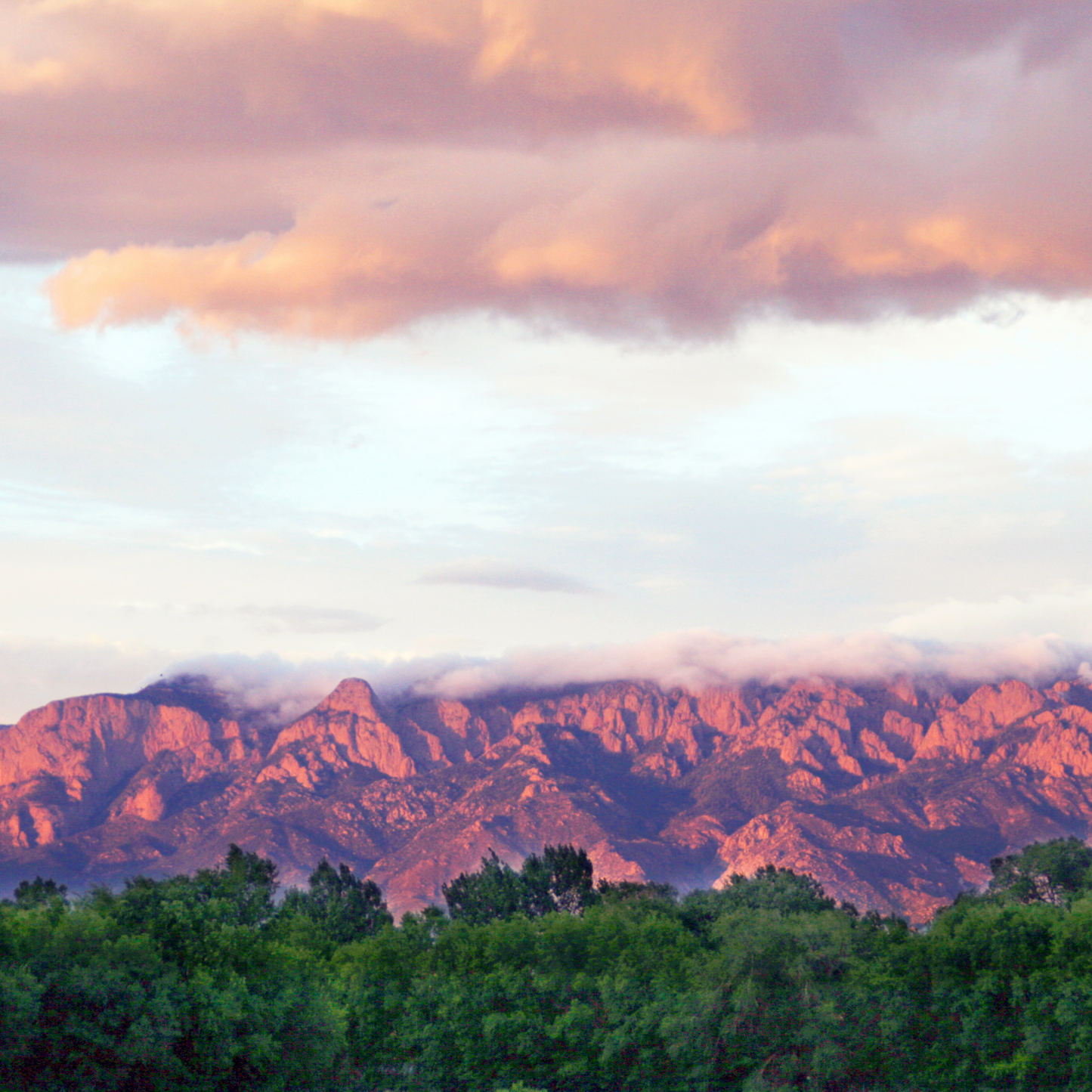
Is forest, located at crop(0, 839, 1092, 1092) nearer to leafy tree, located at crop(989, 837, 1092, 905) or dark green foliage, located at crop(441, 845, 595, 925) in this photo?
leafy tree, located at crop(989, 837, 1092, 905)

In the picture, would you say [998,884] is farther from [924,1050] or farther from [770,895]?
[924,1050]

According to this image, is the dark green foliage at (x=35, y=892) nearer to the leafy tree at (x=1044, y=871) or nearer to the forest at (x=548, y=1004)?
the forest at (x=548, y=1004)

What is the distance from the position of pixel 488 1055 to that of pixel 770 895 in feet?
243

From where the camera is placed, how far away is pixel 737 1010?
74438 mm

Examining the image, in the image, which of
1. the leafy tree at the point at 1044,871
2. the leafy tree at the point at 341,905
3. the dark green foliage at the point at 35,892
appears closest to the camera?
the dark green foliage at the point at 35,892

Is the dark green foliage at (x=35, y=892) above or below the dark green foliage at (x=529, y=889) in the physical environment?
above

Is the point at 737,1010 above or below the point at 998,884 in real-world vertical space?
above

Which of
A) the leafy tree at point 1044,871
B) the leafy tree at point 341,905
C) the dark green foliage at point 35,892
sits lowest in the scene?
the leafy tree at point 1044,871

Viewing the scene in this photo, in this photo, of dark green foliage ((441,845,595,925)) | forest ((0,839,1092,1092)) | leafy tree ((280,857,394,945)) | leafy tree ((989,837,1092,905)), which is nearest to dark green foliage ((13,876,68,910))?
leafy tree ((280,857,394,945))

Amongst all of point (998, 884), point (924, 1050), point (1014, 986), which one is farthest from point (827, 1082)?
point (998, 884)

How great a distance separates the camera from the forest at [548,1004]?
54781 mm

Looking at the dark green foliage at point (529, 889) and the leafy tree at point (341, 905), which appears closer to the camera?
the leafy tree at point (341, 905)

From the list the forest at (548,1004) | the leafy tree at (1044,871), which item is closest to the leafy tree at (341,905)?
the forest at (548,1004)

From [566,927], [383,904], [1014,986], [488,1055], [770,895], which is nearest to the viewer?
[1014,986]
